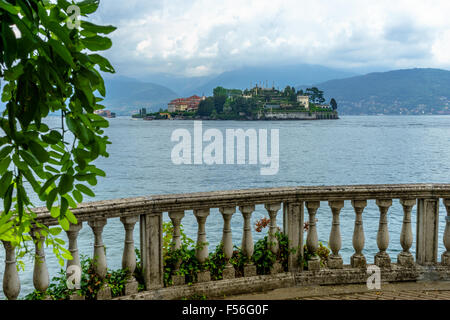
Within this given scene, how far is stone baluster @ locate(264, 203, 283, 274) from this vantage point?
5695 millimetres

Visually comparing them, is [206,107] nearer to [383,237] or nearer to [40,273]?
[383,237]

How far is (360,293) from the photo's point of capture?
5.61m

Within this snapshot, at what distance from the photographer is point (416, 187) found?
6012mm

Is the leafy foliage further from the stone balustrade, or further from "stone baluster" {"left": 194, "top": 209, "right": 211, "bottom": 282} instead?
"stone baluster" {"left": 194, "top": 209, "right": 211, "bottom": 282}

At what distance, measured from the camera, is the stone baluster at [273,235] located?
5.70 m

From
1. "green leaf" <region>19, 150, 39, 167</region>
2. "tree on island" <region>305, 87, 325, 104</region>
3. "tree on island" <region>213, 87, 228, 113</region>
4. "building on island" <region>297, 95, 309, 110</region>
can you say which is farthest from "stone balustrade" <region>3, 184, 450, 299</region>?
"building on island" <region>297, 95, 309, 110</region>

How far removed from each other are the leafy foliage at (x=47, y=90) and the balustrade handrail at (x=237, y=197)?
10.3 feet

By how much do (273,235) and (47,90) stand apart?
4772 mm

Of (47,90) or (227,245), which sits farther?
(227,245)

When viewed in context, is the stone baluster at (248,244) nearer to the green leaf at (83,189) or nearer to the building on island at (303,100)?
the green leaf at (83,189)

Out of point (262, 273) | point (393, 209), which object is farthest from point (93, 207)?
point (393, 209)

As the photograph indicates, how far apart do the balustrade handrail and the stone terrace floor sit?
3.65 ft

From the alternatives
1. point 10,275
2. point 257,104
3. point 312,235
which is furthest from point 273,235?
point 257,104
